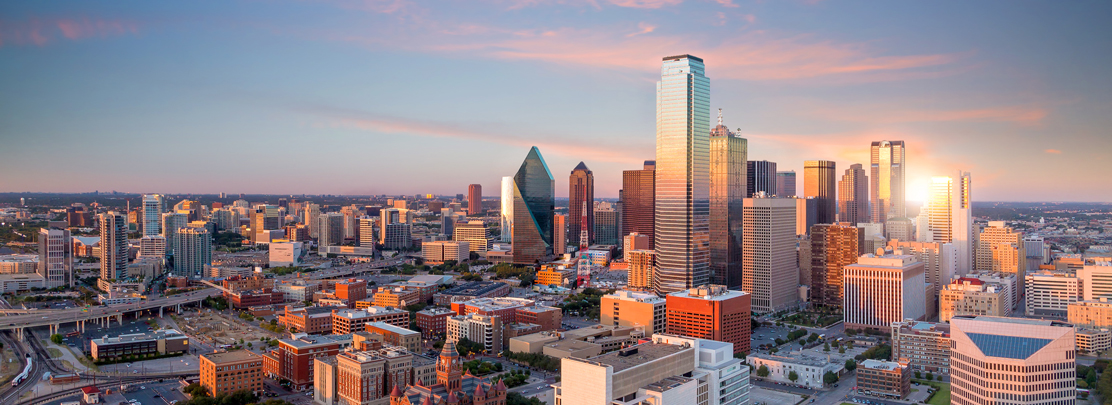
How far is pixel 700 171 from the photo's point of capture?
44.9m

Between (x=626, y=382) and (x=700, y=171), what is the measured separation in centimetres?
2755

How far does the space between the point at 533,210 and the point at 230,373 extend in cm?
4535

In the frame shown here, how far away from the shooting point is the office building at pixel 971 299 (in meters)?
37.2

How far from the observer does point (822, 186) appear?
2876 inches

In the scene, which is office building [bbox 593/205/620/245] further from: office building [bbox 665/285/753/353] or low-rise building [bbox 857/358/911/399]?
low-rise building [bbox 857/358/911/399]

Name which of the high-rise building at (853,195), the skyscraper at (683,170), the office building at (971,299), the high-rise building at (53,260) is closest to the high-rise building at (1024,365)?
the office building at (971,299)

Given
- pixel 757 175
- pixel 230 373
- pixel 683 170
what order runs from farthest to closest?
pixel 757 175
pixel 683 170
pixel 230 373

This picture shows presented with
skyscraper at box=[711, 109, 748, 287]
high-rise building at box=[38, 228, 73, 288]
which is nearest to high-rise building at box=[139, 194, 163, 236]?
high-rise building at box=[38, 228, 73, 288]

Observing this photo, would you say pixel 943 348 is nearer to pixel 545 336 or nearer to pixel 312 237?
pixel 545 336

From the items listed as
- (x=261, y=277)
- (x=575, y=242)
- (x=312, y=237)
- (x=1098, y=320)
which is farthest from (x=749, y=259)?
(x=312, y=237)

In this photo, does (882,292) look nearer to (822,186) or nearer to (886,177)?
(822,186)

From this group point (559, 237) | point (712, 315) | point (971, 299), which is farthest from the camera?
point (559, 237)

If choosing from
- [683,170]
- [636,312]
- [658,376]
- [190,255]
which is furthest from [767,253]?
[190,255]

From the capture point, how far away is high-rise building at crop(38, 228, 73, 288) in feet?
164
